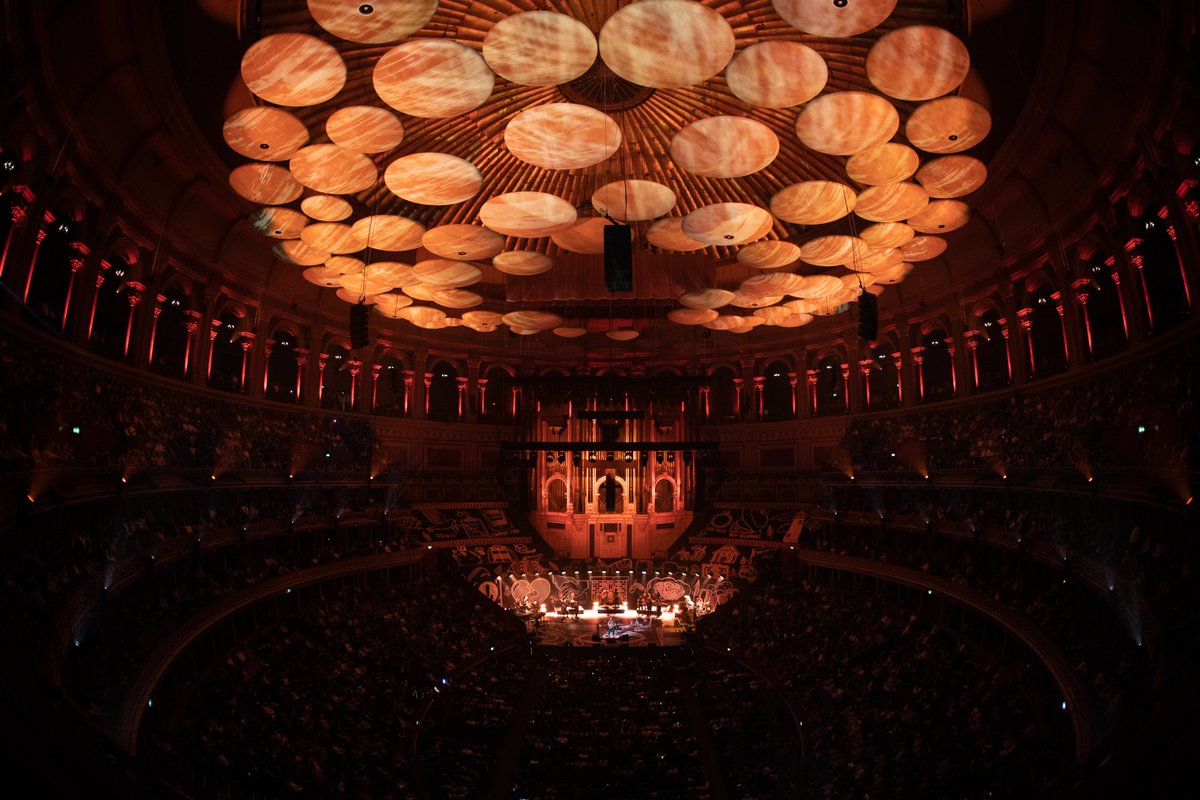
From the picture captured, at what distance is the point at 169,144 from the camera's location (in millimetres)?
15422

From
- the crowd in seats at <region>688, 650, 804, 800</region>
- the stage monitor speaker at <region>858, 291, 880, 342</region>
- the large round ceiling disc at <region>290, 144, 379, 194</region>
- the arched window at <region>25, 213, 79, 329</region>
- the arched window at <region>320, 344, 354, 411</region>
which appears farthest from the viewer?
the arched window at <region>320, 344, 354, 411</region>

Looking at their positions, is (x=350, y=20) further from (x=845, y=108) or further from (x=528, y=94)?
(x=845, y=108)

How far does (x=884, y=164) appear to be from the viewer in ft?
41.2

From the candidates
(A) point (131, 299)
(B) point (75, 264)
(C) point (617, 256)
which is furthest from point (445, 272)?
(A) point (131, 299)

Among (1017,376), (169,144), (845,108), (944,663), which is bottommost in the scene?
(944,663)

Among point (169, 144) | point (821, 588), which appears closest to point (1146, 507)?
point (821, 588)

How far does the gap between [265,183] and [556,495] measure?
69.2ft

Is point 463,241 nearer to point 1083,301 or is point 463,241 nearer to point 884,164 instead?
point 884,164

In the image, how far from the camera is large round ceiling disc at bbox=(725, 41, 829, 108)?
9.95 m

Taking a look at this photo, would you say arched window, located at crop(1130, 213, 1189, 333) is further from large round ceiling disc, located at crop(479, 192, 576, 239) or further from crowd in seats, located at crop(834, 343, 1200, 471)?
large round ceiling disc, located at crop(479, 192, 576, 239)

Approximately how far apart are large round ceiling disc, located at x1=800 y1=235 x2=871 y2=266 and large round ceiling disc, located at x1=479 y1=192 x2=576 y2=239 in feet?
18.1

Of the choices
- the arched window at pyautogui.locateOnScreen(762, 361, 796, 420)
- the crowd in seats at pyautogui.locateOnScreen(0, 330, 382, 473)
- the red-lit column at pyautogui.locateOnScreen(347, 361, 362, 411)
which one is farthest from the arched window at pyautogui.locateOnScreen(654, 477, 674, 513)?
the red-lit column at pyautogui.locateOnScreen(347, 361, 362, 411)

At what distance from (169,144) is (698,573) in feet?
72.3

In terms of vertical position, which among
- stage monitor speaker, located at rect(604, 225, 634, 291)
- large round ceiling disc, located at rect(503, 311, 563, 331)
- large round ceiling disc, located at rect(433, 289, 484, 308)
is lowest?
stage monitor speaker, located at rect(604, 225, 634, 291)
